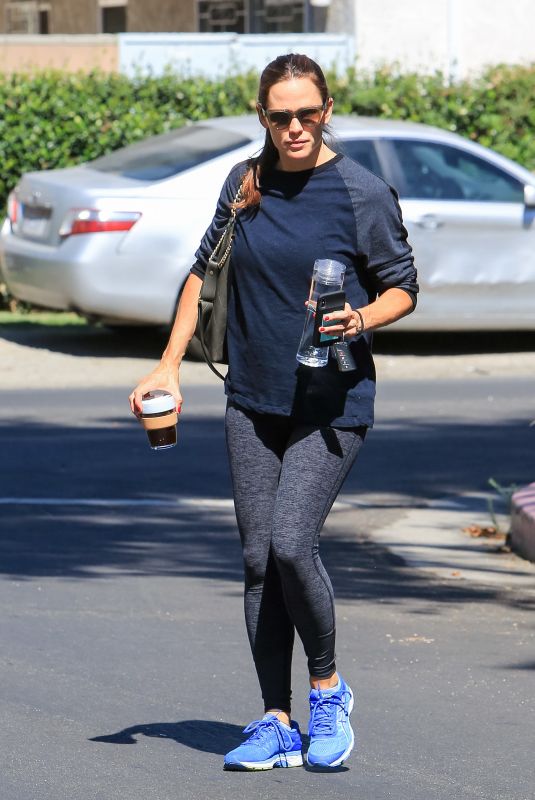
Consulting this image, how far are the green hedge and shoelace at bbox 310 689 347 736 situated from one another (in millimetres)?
Answer: 11449

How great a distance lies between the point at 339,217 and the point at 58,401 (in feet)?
24.0

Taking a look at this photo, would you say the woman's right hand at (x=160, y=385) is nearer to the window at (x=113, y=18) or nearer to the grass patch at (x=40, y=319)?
the grass patch at (x=40, y=319)

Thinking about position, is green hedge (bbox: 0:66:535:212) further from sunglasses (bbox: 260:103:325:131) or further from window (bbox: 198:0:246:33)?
sunglasses (bbox: 260:103:325:131)

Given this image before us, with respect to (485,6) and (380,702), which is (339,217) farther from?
(485,6)

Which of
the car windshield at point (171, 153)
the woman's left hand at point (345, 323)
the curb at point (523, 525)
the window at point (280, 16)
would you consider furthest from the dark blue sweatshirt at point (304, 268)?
the window at point (280, 16)

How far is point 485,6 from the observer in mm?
21453

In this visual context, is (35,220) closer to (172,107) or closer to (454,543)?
(172,107)

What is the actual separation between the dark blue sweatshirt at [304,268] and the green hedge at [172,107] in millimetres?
11268

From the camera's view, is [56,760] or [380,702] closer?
[56,760]

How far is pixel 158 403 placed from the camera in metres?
4.38

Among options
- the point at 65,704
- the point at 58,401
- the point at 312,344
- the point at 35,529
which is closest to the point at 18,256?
the point at 58,401

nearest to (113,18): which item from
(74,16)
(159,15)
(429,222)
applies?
(74,16)

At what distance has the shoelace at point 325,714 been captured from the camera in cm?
450

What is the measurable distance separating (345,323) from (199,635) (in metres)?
2.19
